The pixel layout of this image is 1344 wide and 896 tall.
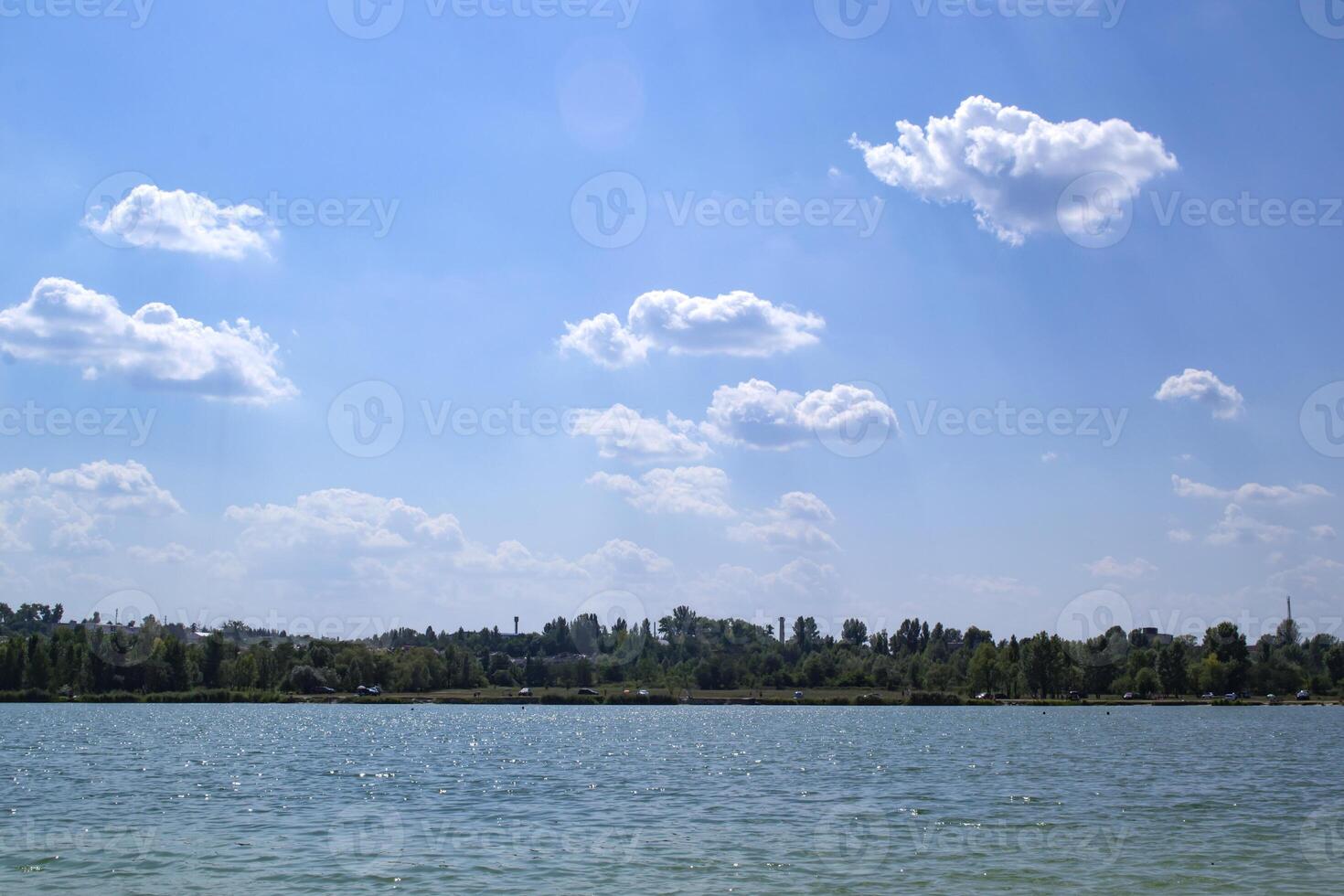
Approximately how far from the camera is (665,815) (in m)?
44.6

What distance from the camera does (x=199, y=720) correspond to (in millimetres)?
129750

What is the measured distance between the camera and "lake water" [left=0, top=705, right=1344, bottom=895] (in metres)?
31.5

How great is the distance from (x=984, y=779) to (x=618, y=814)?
79.1 feet

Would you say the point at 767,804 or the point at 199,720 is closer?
the point at 767,804

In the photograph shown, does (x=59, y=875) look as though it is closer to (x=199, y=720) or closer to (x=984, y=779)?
(x=984, y=779)

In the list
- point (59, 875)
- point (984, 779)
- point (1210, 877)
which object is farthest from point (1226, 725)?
point (59, 875)

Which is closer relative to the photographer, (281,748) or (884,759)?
(884,759)

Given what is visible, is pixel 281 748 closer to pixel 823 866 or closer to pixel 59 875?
pixel 59 875

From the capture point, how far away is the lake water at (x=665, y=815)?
1242 inches

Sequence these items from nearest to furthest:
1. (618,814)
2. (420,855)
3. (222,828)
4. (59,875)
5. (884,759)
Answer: (59,875), (420,855), (222,828), (618,814), (884,759)

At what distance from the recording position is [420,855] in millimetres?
34656

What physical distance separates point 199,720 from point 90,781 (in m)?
77.7

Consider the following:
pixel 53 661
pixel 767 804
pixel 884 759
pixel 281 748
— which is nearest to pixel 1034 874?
pixel 767 804

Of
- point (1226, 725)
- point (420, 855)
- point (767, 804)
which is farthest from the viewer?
point (1226, 725)
